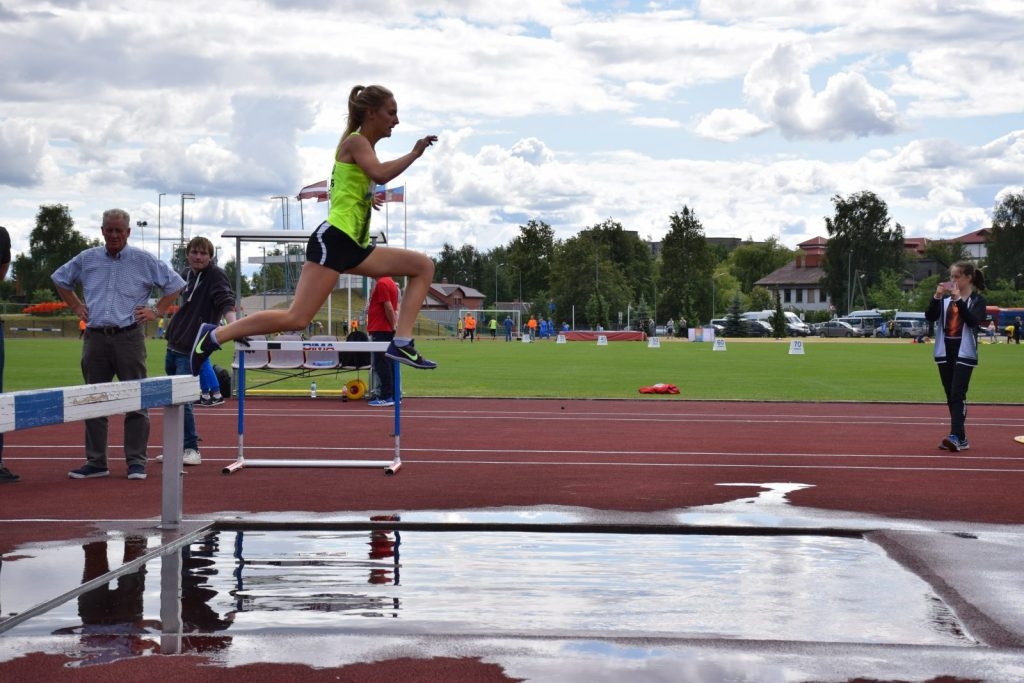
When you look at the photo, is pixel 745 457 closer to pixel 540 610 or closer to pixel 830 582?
pixel 830 582

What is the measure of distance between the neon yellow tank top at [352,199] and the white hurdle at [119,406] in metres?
1.38

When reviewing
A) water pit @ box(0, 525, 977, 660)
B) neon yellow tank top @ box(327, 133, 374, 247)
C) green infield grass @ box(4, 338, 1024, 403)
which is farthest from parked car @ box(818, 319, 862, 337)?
neon yellow tank top @ box(327, 133, 374, 247)

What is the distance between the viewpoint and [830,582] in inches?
232

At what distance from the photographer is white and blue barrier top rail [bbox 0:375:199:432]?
5.23m

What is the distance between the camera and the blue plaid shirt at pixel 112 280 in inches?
396

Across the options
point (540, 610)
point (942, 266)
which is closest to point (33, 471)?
point (540, 610)

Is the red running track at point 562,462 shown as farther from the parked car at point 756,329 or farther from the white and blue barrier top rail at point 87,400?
the parked car at point 756,329

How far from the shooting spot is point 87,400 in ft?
20.5

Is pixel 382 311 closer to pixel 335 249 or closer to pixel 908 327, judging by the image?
pixel 335 249

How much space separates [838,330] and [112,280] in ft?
301

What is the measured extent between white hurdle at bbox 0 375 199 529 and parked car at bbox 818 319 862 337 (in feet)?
305

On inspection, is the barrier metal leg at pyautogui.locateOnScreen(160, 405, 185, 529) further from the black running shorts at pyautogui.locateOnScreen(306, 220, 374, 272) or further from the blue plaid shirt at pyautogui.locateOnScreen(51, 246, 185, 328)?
the blue plaid shirt at pyautogui.locateOnScreen(51, 246, 185, 328)

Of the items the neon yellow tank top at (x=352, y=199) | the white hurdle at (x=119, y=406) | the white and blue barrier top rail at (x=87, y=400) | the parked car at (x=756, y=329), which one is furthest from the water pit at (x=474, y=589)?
the parked car at (x=756, y=329)

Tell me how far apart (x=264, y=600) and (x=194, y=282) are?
580 centimetres
